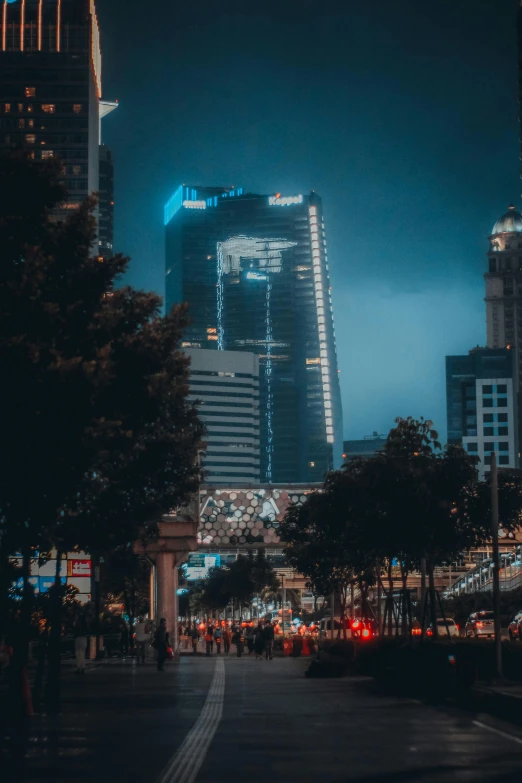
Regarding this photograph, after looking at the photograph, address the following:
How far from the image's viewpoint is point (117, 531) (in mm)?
26438

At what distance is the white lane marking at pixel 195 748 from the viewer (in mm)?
13586

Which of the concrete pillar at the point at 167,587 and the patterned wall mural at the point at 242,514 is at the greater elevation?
the patterned wall mural at the point at 242,514

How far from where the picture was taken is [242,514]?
71.1 meters

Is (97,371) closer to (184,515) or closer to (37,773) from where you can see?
(37,773)

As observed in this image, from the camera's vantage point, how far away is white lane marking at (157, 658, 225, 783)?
1359 centimetres

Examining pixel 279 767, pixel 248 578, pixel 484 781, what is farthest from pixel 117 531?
pixel 248 578

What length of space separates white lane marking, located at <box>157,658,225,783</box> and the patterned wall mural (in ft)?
141

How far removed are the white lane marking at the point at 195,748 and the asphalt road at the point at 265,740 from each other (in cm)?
2

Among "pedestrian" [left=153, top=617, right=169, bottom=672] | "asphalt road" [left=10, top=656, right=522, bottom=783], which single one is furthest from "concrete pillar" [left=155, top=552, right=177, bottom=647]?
"asphalt road" [left=10, top=656, right=522, bottom=783]

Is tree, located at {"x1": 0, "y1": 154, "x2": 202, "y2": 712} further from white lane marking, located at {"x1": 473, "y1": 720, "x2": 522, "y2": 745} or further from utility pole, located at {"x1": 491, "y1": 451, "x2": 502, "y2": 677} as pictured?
white lane marking, located at {"x1": 473, "y1": 720, "x2": 522, "y2": 745}

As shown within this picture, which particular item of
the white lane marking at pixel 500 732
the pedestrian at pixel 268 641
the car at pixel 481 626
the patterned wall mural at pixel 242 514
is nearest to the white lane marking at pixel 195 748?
the white lane marking at pixel 500 732

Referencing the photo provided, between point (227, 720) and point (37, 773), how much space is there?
8.37 metres

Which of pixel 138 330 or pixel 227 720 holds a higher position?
pixel 138 330

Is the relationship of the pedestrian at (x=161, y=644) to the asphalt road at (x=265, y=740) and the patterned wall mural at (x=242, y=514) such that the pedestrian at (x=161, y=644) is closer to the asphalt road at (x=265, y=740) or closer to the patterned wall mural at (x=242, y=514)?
the asphalt road at (x=265, y=740)
